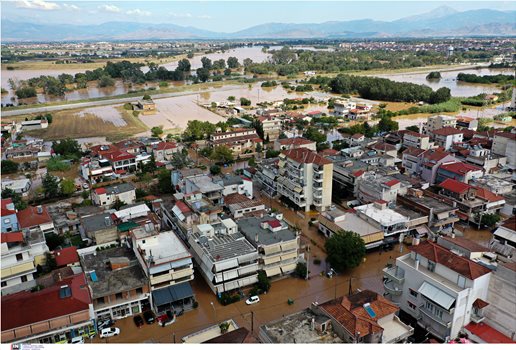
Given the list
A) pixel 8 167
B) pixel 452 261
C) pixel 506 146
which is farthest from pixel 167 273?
pixel 506 146

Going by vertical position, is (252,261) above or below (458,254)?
below

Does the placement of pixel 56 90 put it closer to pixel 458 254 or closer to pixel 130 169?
pixel 130 169

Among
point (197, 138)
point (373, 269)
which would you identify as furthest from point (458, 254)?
point (197, 138)

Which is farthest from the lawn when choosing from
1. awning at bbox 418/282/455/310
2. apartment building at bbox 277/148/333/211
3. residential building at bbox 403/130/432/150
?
awning at bbox 418/282/455/310

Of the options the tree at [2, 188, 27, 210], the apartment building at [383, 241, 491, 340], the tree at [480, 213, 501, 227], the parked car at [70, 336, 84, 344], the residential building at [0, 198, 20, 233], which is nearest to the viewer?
the apartment building at [383, 241, 491, 340]

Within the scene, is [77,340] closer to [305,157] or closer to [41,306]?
[41,306]

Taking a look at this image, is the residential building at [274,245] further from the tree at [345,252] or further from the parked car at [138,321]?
the parked car at [138,321]

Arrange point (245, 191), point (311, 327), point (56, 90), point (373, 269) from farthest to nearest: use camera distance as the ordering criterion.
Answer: point (56, 90) → point (245, 191) → point (373, 269) → point (311, 327)

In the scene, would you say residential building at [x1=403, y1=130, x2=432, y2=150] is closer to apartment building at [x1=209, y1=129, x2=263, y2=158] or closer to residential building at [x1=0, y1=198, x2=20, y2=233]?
apartment building at [x1=209, y1=129, x2=263, y2=158]

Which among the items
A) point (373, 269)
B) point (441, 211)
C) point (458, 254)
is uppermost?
point (458, 254)
